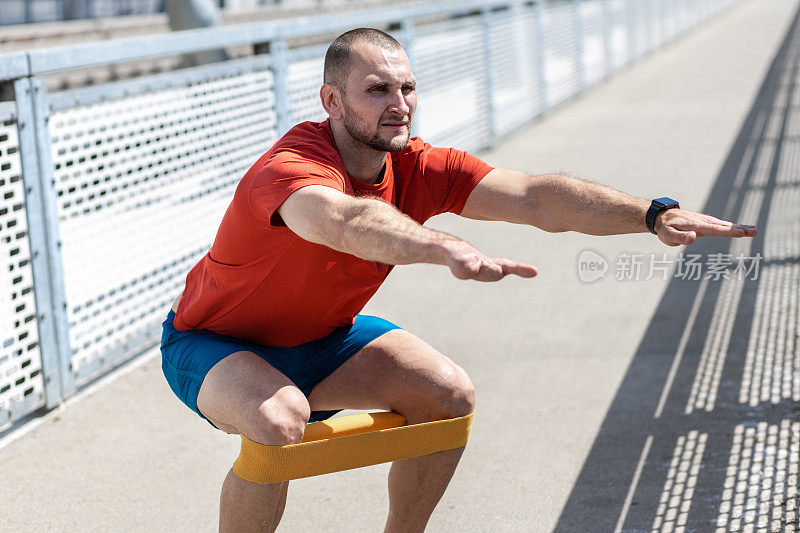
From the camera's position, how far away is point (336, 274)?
8.95 ft

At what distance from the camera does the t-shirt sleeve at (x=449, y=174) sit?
A: 117 inches

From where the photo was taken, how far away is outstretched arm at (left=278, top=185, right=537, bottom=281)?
1981 mm

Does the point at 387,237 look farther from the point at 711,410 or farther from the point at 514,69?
the point at 514,69

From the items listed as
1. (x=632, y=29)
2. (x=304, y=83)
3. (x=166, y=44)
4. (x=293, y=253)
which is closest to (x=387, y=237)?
(x=293, y=253)

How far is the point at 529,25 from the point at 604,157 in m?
3.17

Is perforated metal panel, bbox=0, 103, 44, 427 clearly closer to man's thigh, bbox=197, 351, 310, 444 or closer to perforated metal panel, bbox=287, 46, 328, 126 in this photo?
man's thigh, bbox=197, 351, 310, 444

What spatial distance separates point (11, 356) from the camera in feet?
12.8

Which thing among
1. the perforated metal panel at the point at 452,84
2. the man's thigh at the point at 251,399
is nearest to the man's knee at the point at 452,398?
the man's thigh at the point at 251,399

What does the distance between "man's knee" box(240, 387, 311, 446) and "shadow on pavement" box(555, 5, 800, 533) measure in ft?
3.62

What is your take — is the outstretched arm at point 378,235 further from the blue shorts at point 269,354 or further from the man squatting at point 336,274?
the blue shorts at point 269,354

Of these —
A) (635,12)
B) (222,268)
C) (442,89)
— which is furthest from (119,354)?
(635,12)

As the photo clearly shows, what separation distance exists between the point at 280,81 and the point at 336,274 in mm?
3657

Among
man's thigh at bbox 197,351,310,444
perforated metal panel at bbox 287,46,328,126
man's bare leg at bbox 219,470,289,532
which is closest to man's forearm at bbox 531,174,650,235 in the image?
man's thigh at bbox 197,351,310,444

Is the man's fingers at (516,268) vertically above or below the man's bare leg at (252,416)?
above
